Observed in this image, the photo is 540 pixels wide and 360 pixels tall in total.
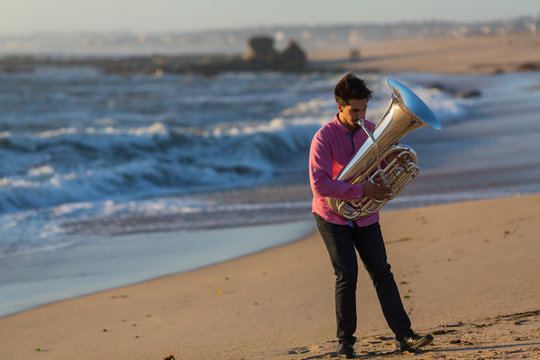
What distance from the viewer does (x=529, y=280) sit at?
5340 millimetres

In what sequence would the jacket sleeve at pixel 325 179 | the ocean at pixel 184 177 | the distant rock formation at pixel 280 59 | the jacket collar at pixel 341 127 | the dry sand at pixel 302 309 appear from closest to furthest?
1. the jacket sleeve at pixel 325 179
2. the jacket collar at pixel 341 127
3. the dry sand at pixel 302 309
4. the ocean at pixel 184 177
5. the distant rock formation at pixel 280 59

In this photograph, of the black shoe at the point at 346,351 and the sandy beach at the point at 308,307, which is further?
the sandy beach at the point at 308,307

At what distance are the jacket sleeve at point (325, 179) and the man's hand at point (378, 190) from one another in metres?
0.03

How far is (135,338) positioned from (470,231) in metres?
3.71

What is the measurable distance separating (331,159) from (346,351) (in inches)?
45.2

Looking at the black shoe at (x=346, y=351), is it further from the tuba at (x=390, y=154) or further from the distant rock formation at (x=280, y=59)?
the distant rock formation at (x=280, y=59)

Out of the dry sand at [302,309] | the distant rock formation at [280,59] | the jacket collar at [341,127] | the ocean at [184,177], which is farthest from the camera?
the distant rock formation at [280,59]

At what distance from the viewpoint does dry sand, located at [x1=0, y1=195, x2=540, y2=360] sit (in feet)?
14.8

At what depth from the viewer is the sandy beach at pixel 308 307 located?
4.52 meters

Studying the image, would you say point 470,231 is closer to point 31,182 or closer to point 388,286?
point 388,286

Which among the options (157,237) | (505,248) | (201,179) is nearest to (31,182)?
(201,179)

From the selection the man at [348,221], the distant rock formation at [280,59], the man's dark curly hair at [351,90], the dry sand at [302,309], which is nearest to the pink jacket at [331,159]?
the man at [348,221]

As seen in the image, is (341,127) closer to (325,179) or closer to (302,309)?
(325,179)

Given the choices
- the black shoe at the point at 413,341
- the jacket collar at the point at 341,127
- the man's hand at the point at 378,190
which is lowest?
the black shoe at the point at 413,341
